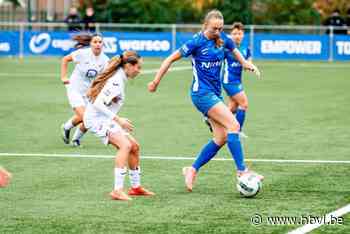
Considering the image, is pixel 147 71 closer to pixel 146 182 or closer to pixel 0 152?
pixel 0 152

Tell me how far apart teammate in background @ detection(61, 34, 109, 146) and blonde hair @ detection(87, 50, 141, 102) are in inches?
178

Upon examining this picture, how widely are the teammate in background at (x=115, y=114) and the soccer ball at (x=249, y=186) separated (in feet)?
3.38

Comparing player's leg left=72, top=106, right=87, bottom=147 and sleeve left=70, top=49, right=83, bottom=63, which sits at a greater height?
sleeve left=70, top=49, right=83, bottom=63

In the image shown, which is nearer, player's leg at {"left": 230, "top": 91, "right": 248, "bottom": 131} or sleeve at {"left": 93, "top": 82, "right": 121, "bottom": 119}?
sleeve at {"left": 93, "top": 82, "right": 121, "bottom": 119}

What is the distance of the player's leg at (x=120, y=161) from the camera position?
11922 millimetres

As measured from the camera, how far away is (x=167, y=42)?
44.0 metres

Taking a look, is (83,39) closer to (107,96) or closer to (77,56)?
(77,56)

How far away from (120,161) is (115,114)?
548 mm

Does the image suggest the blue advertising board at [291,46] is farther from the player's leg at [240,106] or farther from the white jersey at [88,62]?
the white jersey at [88,62]

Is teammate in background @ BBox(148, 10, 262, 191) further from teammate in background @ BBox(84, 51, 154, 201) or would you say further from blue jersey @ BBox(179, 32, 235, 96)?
teammate in background @ BBox(84, 51, 154, 201)

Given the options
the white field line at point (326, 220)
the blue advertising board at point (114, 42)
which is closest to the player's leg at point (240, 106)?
the white field line at point (326, 220)

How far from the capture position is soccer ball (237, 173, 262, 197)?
1194cm

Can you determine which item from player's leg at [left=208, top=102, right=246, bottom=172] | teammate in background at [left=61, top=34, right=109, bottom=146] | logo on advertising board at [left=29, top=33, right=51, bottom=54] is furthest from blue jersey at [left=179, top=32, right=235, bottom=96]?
logo on advertising board at [left=29, top=33, right=51, bottom=54]

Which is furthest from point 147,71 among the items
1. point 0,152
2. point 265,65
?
point 0,152
